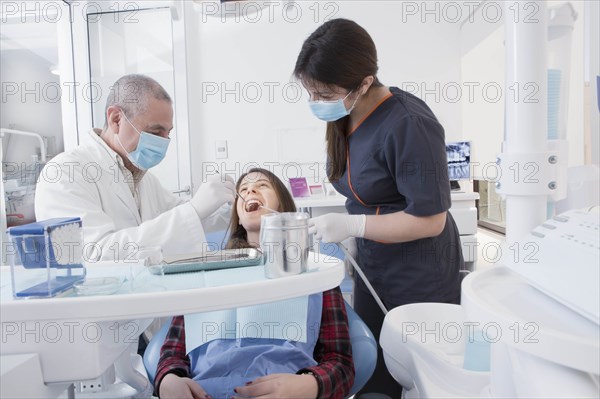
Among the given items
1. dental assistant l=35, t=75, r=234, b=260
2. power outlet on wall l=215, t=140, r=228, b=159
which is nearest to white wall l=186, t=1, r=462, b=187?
power outlet on wall l=215, t=140, r=228, b=159

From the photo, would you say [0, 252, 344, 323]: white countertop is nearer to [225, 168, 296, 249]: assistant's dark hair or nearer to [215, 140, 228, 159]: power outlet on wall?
[225, 168, 296, 249]: assistant's dark hair

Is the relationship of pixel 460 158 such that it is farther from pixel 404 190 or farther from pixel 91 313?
pixel 91 313

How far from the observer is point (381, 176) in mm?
1426

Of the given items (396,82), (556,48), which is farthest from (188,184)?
(556,48)

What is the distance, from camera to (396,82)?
11.7ft

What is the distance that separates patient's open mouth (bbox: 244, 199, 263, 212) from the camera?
5.01ft

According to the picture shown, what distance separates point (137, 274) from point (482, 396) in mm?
734

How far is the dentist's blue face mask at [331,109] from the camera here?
1.49 metres

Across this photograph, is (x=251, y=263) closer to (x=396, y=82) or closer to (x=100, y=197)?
(x=100, y=197)

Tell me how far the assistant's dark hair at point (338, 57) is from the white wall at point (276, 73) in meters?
2.16

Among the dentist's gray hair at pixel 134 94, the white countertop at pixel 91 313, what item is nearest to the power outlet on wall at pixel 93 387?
the white countertop at pixel 91 313

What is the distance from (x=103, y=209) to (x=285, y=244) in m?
0.99

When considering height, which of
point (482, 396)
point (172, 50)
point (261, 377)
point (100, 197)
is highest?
point (172, 50)

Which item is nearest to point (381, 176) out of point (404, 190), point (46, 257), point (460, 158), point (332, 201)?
point (404, 190)
